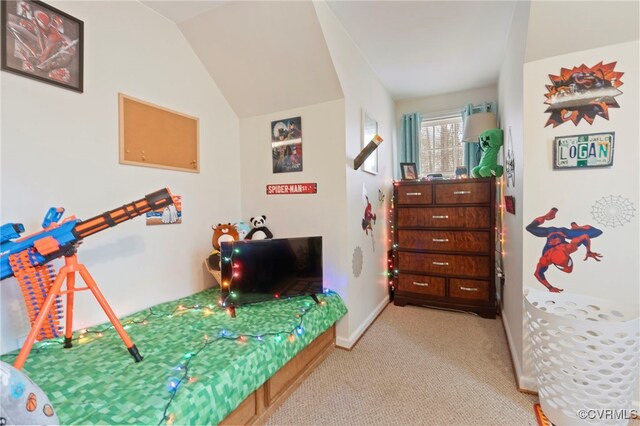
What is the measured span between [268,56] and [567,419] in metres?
2.76

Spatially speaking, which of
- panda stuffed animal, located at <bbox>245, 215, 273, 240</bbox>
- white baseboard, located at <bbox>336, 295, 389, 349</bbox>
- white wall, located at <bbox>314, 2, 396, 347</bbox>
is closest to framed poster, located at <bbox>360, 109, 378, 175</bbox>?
white wall, located at <bbox>314, 2, 396, 347</bbox>

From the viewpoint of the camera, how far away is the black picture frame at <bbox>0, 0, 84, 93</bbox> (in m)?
1.31

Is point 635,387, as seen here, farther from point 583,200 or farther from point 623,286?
point 583,200

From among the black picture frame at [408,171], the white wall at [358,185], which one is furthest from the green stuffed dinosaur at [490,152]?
the white wall at [358,185]

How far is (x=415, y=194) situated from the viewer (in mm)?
3041

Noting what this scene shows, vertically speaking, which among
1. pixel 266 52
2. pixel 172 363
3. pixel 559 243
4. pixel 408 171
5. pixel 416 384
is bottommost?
pixel 416 384

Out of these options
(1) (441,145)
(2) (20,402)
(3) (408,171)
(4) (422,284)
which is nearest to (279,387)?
(2) (20,402)

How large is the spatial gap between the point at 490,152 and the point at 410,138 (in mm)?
1040

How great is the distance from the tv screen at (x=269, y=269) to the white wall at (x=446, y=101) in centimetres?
254

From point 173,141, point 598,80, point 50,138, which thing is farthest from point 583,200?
point 50,138

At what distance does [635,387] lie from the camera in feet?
4.80

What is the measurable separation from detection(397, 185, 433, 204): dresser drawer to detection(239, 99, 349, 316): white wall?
118 centimetres

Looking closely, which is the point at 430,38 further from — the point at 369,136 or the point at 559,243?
the point at 559,243

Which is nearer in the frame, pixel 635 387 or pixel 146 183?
pixel 635 387
